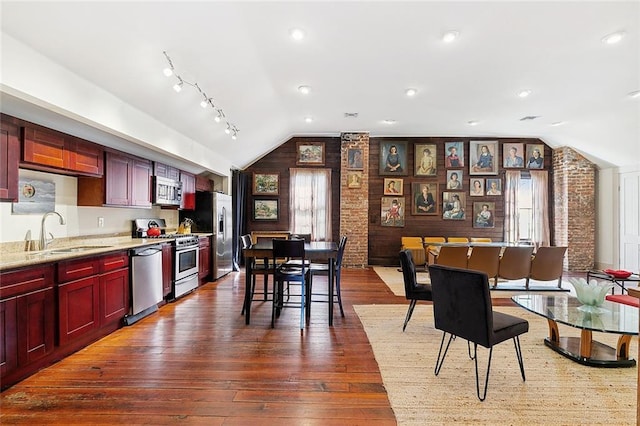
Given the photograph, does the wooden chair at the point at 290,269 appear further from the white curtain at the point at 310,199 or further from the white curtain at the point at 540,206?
the white curtain at the point at 540,206

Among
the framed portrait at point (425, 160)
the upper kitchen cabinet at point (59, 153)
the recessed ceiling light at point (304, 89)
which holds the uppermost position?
the recessed ceiling light at point (304, 89)

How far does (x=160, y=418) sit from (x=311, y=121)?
20.0 feet

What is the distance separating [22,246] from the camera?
3.25 metres

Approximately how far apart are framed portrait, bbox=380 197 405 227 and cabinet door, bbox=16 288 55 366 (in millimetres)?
7076

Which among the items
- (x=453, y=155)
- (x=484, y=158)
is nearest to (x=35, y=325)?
(x=453, y=155)

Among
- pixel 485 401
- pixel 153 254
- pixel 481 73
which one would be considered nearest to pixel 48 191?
pixel 153 254

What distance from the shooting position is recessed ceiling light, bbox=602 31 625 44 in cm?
355

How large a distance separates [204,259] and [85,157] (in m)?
2.92

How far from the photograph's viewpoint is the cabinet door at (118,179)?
4.04 metres

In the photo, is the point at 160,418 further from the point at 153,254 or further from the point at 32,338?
the point at 153,254

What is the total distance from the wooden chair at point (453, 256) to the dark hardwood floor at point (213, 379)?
1708 mm

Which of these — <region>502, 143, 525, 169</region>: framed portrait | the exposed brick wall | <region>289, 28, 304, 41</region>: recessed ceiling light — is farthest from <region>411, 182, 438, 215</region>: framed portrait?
<region>289, 28, 304, 41</region>: recessed ceiling light

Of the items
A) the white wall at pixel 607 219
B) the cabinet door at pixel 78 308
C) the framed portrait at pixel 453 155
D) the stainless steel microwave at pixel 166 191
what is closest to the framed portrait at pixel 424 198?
the framed portrait at pixel 453 155

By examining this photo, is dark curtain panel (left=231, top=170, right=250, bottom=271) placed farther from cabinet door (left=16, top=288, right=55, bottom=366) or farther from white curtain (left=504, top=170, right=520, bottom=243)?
white curtain (left=504, top=170, right=520, bottom=243)
